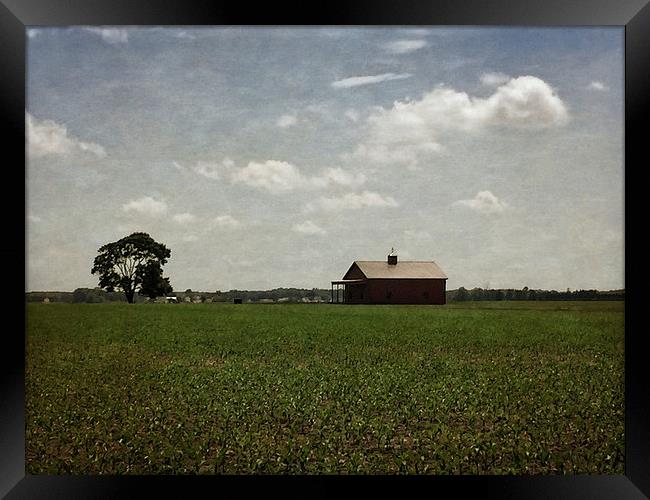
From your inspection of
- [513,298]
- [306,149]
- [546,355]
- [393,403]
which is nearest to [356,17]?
[393,403]

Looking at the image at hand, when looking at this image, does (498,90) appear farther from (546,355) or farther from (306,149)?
(546,355)

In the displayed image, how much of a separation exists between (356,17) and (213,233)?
21.7 feet

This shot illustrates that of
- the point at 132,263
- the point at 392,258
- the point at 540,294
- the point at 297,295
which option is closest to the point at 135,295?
the point at 132,263

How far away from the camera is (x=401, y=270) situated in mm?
13375

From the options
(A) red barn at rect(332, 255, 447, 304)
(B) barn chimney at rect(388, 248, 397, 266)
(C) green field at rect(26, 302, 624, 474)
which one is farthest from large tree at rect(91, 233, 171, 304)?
(B) barn chimney at rect(388, 248, 397, 266)

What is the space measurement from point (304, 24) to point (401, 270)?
10.5m

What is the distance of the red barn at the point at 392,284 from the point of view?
12.9m

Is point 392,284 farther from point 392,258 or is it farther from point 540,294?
point 540,294

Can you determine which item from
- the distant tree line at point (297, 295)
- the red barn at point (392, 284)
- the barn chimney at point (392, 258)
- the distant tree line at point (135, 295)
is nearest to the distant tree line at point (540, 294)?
the distant tree line at point (297, 295)

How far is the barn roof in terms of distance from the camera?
12305 millimetres

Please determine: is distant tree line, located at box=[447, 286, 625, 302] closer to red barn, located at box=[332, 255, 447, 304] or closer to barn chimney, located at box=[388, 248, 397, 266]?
red barn, located at box=[332, 255, 447, 304]

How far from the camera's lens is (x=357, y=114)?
913 centimetres

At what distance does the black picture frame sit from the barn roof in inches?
339

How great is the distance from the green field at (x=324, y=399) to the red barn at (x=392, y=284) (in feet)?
10.8
